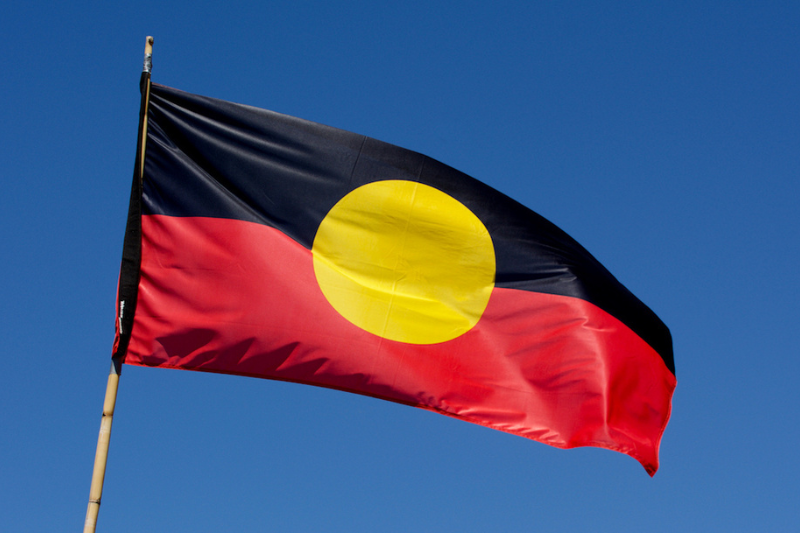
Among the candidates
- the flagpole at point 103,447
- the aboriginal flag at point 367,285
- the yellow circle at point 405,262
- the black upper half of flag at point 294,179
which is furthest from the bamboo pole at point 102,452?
the yellow circle at point 405,262

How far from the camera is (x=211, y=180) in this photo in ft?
37.8

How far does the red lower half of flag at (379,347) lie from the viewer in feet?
35.0

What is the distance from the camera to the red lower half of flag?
10.7 m

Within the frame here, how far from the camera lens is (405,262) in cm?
1186

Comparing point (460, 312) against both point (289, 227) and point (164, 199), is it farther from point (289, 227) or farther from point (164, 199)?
point (164, 199)

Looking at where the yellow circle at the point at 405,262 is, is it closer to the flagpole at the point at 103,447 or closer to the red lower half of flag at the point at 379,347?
the red lower half of flag at the point at 379,347

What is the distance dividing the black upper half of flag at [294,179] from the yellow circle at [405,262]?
17 centimetres

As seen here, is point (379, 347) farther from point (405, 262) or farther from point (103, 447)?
point (103, 447)

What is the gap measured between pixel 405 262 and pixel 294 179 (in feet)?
5.55

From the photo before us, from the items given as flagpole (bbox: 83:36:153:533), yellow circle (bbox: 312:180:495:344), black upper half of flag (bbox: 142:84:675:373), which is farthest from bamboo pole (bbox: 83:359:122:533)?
yellow circle (bbox: 312:180:495:344)

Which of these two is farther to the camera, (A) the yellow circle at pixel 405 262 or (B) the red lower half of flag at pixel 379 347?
(A) the yellow circle at pixel 405 262

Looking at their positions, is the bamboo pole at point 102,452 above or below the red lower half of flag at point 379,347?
below

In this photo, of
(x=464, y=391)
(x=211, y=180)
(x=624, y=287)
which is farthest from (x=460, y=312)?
(x=211, y=180)

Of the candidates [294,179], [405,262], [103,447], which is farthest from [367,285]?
[103,447]
